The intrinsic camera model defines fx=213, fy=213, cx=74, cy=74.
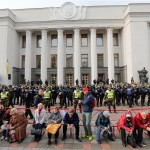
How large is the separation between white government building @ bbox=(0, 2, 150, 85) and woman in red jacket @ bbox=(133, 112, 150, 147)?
2285cm

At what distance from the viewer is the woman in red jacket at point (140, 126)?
23.7 feet

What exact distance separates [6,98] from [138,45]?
72.6 feet

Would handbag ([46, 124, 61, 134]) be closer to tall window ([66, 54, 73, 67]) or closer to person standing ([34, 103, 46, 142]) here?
person standing ([34, 103, 46, 142])

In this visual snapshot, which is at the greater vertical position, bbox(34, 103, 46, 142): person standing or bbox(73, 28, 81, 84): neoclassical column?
bbox(73, 28, 81, 84): neoclassical column

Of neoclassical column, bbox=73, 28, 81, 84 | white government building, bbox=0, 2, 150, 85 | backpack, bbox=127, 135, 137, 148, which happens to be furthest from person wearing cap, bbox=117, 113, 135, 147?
neoclassical column, bbox=73, 28, 81, 84

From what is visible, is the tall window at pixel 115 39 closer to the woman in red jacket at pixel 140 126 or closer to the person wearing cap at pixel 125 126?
the woman in red jacket at pixel 140 126

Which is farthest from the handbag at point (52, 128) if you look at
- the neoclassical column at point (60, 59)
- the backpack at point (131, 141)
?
the neoclassical column at point (60, 59)

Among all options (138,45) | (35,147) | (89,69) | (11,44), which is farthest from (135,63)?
(35,147)

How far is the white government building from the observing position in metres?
30.4

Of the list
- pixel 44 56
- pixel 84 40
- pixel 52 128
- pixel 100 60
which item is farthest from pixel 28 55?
pixel 52 128

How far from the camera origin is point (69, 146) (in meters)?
7.12

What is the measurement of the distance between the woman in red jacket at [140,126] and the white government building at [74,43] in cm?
2285

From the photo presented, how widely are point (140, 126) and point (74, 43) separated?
27574mm

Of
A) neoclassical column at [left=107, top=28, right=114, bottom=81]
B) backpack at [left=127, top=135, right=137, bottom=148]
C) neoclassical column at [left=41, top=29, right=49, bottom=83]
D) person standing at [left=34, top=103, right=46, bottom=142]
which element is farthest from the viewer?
neoclassical column at [left=41, top=29, right=49, bottom=83]
